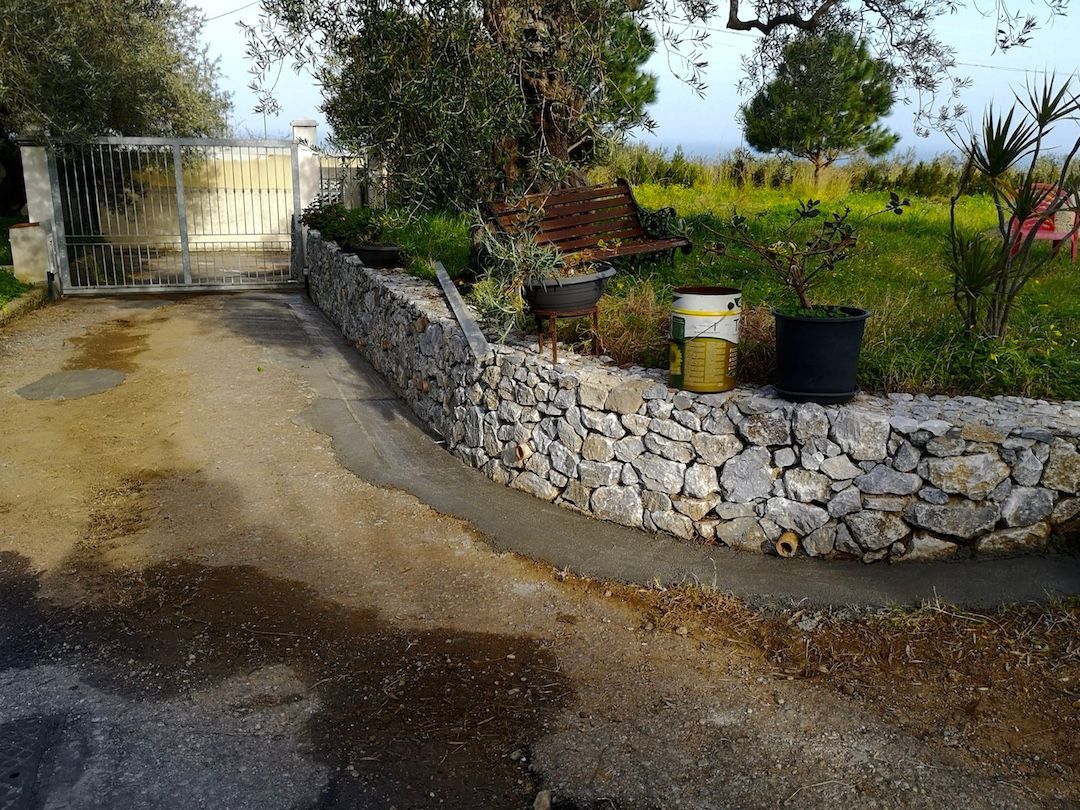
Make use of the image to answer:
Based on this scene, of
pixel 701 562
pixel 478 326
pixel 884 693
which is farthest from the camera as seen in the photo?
pixel 478 326

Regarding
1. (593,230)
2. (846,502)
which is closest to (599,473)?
(846,502)

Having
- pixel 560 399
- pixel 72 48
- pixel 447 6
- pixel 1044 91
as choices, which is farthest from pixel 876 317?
pixel 72 48

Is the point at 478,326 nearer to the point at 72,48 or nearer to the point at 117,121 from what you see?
the point at 72,48

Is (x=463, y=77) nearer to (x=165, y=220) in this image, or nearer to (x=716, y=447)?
(x=716, y=447)

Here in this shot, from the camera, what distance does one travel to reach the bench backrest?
797cm

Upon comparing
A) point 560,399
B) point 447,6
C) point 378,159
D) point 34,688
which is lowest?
point 34,688

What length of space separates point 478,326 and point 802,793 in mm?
4044

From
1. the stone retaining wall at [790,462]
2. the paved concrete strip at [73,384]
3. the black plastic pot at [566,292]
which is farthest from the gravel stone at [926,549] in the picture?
the paved concrete strip at [73,384]

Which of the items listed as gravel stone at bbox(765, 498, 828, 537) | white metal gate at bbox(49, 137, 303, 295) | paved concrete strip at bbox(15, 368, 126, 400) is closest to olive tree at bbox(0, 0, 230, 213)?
white metal gate at bbox(49, 137, 303, 295)

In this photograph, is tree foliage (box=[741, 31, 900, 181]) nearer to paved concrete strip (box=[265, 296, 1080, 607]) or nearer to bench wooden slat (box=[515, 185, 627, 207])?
bench wooden slat (box=[515, 185, 627, 207])

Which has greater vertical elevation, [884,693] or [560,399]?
[560,399]

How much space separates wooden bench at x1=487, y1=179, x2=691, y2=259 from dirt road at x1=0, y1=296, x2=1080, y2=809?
3.10 m

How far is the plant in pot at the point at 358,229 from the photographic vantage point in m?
9.41

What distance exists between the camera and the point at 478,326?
6.32m
